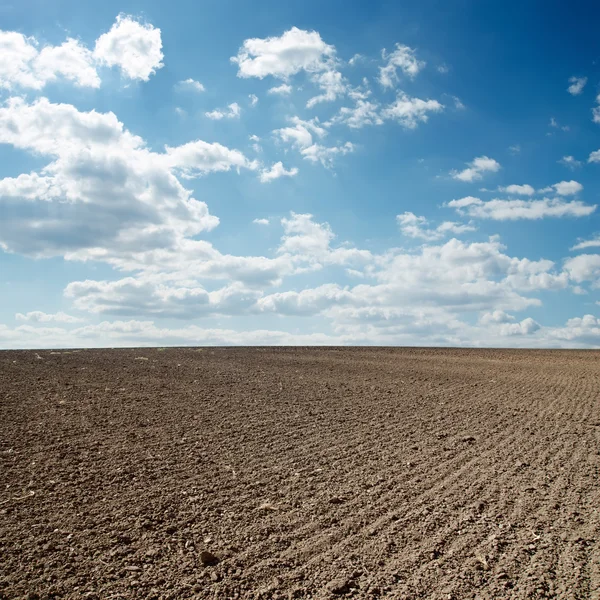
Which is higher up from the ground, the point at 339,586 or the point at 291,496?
the point at 291,496

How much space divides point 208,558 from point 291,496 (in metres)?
1.71

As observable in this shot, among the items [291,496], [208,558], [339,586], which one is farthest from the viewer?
[291,496]

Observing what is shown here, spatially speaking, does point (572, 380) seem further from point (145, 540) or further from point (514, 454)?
point (145, 540)

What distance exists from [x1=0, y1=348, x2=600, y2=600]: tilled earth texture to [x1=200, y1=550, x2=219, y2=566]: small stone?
2 cm

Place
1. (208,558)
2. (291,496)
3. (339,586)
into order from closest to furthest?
(339,586) < (208,558) < (291,496)

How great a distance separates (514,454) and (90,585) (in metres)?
6.50

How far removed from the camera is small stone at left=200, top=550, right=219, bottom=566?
4645mm

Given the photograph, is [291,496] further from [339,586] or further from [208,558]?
[339,586]

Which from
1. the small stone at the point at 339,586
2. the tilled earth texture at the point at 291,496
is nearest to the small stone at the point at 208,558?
the tilled earth texture at the point at 291,496

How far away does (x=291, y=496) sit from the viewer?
6219 millimetres

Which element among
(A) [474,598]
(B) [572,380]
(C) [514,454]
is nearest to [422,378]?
(B) [572,380]

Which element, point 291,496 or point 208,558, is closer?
point 208,558

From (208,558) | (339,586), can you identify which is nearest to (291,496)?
(208,558)

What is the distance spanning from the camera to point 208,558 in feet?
15.3
